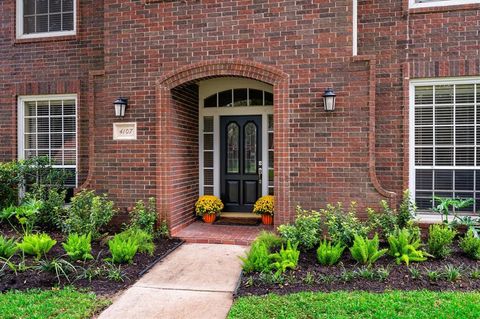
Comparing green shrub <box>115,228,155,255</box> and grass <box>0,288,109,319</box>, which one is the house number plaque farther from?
grass <box>0,288,109,319</box>

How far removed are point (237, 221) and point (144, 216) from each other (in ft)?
7.01

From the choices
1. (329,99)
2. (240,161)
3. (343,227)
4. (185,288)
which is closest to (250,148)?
(240,161)

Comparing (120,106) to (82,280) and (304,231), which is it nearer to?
(82,280)

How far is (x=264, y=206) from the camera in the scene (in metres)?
8.04

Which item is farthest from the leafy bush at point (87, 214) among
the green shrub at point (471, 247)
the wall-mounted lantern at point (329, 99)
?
the green shrub at point (471, 247)

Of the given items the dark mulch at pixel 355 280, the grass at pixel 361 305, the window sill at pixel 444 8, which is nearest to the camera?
the grass at pixel 361 305

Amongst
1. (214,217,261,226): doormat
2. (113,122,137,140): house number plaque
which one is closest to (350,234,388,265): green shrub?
(214,217,261,226): doormat

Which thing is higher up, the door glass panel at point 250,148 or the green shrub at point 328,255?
the door glass panel at point 250,148

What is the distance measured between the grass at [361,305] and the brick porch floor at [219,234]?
2.43 meters

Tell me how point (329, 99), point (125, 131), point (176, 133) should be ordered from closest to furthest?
1. point (329, 99)
2. point (125, 131)
3. point (176, 133)

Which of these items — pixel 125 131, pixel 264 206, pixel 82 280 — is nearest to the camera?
pixel 82 280

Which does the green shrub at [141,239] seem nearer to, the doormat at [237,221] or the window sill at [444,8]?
the doormat at [237,221]

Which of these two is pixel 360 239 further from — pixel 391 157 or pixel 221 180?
pixel 221 180

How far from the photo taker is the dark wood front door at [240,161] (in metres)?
8.71
